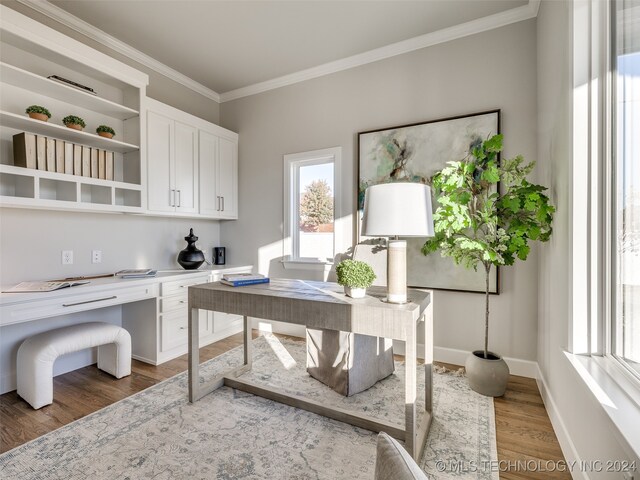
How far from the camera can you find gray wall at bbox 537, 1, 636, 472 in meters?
1.28

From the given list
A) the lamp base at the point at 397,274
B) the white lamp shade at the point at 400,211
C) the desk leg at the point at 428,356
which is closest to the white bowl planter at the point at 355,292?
the lamp base at the point at 397,274

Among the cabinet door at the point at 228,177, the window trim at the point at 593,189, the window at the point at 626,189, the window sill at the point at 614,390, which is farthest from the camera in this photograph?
the cabinet door at the point at 228,177

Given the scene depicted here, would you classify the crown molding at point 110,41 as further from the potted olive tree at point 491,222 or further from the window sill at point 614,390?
the window sill at point 614,390

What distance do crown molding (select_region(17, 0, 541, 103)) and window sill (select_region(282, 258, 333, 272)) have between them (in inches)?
79.1

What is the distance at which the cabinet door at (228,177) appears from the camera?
3.71 m

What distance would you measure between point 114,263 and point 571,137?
3475mm

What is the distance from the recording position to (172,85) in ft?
11.5

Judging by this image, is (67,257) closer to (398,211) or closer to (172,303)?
(172,303)

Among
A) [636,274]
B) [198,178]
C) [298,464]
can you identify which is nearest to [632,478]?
[636,274]

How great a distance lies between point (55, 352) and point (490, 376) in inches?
117

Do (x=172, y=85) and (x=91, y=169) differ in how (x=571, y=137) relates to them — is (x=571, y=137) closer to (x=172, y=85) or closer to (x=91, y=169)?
(x=91, y=169)

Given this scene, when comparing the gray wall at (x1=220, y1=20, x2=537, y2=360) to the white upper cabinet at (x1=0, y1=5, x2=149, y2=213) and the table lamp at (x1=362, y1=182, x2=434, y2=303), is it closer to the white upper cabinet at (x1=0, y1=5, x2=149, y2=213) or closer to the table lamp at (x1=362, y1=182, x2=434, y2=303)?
the white upper cabinet at (x1=0, y1=5, x2=149, y2=213)

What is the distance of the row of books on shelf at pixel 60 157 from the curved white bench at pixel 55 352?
118cm

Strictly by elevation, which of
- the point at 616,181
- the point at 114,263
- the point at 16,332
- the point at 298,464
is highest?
the point at 616,181
